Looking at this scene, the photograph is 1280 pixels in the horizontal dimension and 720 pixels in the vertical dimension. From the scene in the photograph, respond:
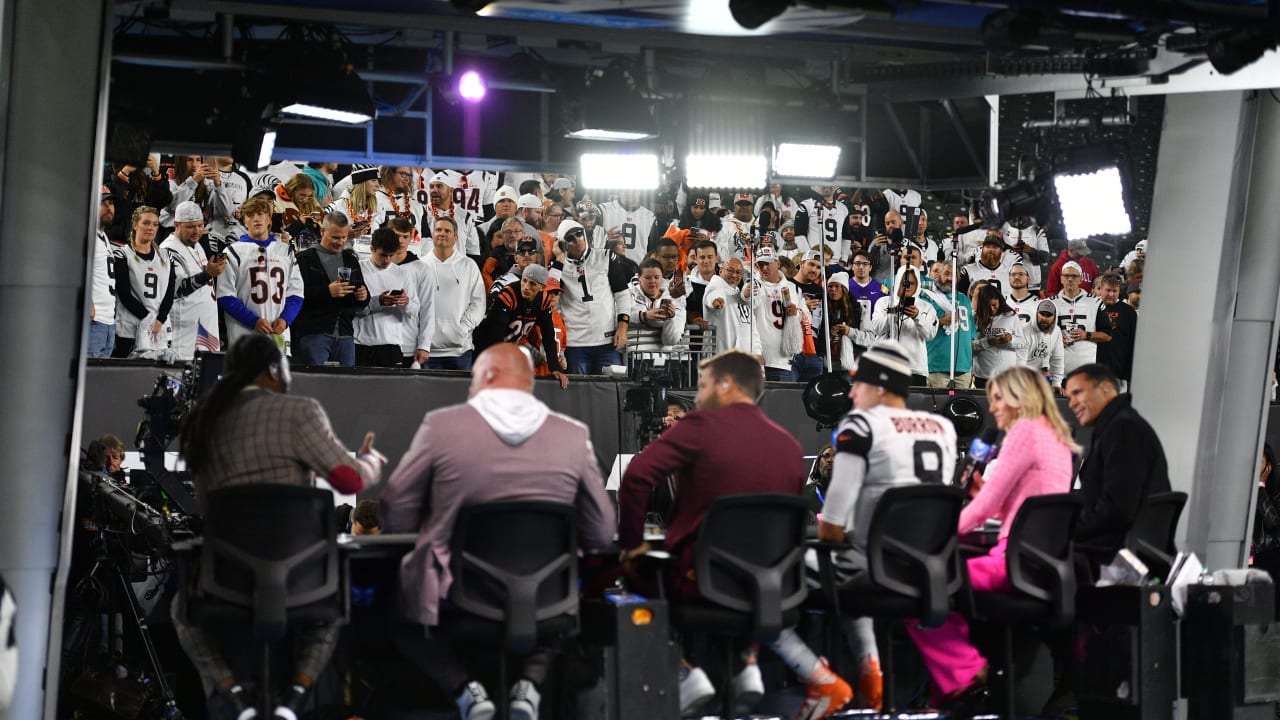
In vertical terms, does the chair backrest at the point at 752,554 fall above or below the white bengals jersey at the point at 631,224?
below

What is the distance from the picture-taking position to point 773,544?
17.2 ft

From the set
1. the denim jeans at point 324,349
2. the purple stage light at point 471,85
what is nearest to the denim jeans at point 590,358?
the denim jeans at point 324,349

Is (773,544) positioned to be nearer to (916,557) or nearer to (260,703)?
(916,557)

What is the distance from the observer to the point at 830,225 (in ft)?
45.1

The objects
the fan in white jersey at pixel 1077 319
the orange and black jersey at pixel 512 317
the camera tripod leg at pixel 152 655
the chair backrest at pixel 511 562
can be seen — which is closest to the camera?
the chair backrest at pixel 511 562

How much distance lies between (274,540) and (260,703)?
54 cm

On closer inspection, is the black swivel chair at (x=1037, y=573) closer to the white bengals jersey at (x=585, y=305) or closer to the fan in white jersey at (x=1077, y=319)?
the white bengals jersey at (x=585, y=305)

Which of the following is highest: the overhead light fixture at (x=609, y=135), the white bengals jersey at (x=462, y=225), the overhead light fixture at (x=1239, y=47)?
the overhead light fixture at (x=1239, y=47)

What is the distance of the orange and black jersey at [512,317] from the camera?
33.9 ft

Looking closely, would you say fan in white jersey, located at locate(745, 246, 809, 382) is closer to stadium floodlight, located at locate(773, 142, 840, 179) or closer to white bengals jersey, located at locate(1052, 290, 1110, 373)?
stadium floodlight, located at locate(773, 142, 840, 179)

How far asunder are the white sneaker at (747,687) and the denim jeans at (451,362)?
5.30m

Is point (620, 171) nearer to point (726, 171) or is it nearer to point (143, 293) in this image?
point (726, 171)

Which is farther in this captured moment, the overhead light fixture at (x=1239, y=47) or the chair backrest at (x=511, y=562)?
the overhead light fixture at (x=1239, y=47)

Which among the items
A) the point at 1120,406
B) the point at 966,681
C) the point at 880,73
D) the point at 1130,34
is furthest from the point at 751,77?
the point at 966,681
